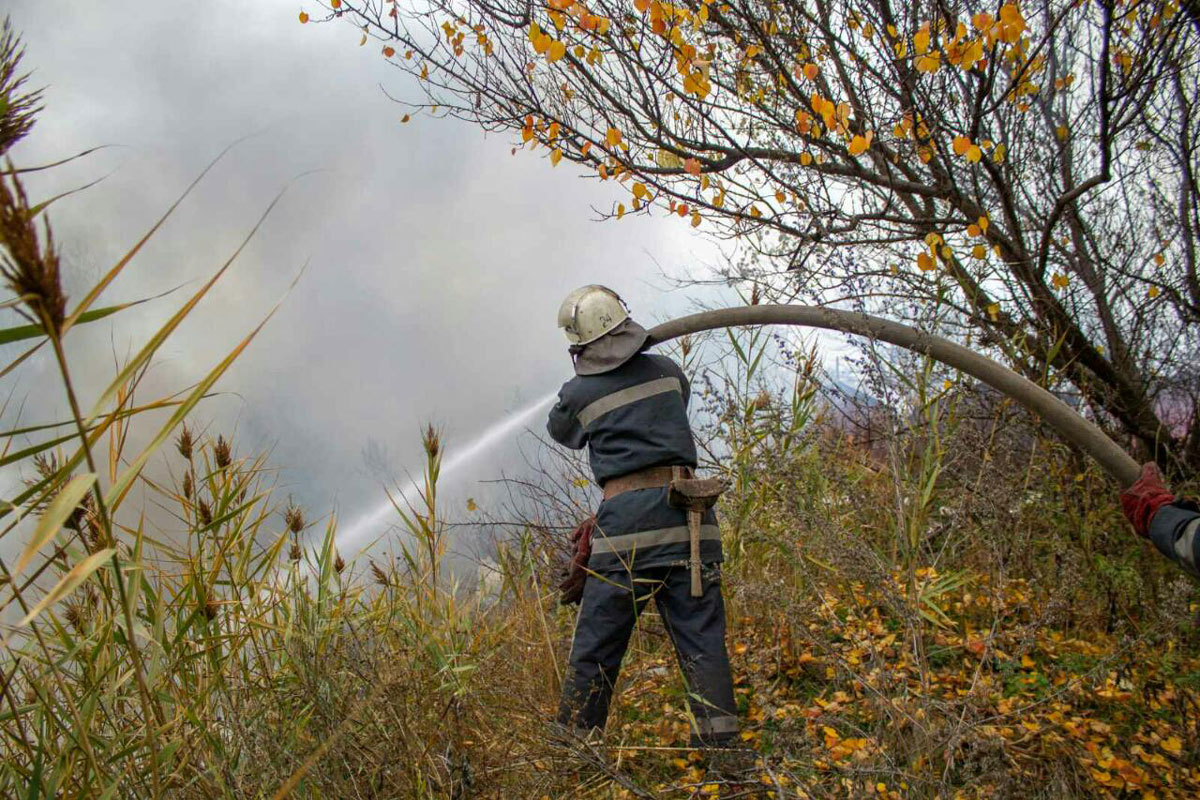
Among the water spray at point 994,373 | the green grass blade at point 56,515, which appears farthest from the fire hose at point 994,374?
the green grass blade at point 56,515

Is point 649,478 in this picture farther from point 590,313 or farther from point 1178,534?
point 1178,534

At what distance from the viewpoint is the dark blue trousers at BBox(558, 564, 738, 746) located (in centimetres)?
338

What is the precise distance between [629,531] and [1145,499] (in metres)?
1.77

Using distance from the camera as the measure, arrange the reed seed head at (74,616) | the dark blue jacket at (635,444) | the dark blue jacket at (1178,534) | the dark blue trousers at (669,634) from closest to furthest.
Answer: the reed seed head at (74,616)
the dark blue jacket at (1178,534)
the dark blue trousers at (669,634)
the dark blue jacket at (635,444)

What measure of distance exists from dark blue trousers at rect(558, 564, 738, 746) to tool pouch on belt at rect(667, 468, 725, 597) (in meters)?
0.06

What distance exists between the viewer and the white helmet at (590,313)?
12.3 feet

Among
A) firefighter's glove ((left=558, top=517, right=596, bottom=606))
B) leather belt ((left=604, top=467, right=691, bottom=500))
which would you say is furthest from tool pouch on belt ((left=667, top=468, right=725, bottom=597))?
A: firefighter's glove ((left=558, top=517, right=596, bottom=606))

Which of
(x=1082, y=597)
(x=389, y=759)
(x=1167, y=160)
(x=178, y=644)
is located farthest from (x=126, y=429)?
(x=1167, y=160)

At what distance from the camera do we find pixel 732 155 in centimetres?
475

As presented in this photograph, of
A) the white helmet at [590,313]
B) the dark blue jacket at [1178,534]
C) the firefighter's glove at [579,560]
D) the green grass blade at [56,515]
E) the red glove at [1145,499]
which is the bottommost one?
the dark blue jacket at [1178,534]

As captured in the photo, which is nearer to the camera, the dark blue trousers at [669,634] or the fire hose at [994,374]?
the fire hose at [994,374]

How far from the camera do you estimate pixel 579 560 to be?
3.69 meters

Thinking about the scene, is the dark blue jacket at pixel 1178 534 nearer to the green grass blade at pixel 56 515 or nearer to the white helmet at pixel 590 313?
the white helmet at pixel 590 313

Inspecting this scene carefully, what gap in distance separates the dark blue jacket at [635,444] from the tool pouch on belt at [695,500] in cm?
8
